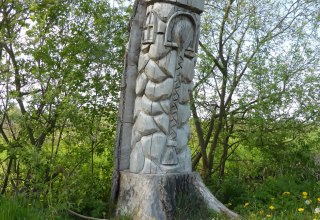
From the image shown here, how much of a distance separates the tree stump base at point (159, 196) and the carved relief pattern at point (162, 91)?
0.36 ft

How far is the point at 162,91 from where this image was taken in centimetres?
454

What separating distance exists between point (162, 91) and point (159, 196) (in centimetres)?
107

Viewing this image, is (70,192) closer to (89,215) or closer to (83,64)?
(89,215)

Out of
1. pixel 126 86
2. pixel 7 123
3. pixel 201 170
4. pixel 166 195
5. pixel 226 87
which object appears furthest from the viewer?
pixel 201 170

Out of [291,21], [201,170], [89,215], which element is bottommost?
[89,215]

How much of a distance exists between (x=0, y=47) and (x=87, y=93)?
134 centimetres

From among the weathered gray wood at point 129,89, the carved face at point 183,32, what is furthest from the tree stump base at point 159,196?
the carved face at point 183,32

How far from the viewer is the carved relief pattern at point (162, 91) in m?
4.52

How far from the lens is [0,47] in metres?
5.81

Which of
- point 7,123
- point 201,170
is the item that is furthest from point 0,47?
point 201,170

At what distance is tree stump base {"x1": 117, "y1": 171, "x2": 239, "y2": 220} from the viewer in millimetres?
4305

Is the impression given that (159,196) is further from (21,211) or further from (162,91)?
(21,211)

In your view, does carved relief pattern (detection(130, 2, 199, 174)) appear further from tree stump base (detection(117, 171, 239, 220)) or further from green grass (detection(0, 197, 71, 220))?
green grass (detection(0, 197, 71, 220))

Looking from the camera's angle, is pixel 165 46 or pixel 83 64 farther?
pixel 83 64
